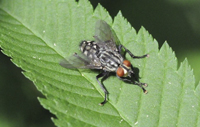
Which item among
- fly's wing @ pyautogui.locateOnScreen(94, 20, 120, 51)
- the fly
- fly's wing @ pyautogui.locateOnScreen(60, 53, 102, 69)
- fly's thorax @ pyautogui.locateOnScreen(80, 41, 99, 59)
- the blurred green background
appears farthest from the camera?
the blurred green background

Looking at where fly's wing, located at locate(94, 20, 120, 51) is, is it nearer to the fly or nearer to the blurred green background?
the fly

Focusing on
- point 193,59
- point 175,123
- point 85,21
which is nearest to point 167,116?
point 175,123

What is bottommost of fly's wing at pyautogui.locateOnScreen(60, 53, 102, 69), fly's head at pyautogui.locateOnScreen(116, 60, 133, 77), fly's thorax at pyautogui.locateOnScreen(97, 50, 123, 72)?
fly's head at pyautogui.locateOnScreen(116, 60, 133, 77)

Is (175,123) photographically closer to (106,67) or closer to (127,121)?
(127,121)

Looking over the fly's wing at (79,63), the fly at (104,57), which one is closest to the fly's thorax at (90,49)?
the fly at (104,57)

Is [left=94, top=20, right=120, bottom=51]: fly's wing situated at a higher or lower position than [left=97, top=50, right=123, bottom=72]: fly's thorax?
higher

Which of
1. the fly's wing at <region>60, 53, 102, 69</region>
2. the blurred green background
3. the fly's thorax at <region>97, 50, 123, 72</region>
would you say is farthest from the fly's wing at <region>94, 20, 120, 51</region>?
the blurred green background

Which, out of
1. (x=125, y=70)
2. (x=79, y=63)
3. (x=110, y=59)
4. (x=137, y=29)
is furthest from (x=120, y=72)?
(x=137, y=29)

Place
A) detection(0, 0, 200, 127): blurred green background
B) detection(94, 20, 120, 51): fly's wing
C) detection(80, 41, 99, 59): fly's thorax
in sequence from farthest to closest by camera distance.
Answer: detection(0, 0, 200, 127): blurred green background
detection(80, 41, 99, 59): fly's thorax
detection(94, 20, 120, 51): fly's wing
